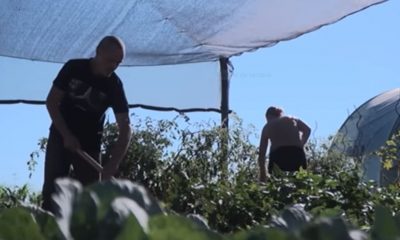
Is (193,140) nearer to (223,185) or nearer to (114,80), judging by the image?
(114,80)

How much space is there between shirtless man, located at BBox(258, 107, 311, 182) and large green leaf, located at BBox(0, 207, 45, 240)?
5.90 metres

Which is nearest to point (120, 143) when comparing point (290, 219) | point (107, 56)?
point (107, 56)

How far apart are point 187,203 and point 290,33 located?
3.28m

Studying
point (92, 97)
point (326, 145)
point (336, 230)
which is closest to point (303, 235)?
point (336, 230)

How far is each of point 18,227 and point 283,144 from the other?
20.0 feet

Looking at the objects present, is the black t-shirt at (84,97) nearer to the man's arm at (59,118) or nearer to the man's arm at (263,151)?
the man's arm at (59,118)

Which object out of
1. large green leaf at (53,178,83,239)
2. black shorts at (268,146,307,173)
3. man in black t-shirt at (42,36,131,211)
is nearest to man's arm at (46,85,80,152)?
man in black t-shirt at (42,36,131,211)

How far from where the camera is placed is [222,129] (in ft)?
25.8

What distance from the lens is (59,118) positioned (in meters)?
4.75

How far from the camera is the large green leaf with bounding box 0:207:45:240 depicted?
739mm

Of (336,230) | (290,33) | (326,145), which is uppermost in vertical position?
(290,33)

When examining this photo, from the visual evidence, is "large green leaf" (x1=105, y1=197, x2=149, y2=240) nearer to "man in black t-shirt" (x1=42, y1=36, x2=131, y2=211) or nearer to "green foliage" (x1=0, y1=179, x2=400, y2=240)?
"green foliage" (x1=0, y1=179, x2=400, y2=240)

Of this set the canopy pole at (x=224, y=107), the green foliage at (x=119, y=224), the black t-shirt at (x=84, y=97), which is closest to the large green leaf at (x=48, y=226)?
the green foliage at (x=119, y=224)

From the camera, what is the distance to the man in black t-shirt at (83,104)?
4.79m
